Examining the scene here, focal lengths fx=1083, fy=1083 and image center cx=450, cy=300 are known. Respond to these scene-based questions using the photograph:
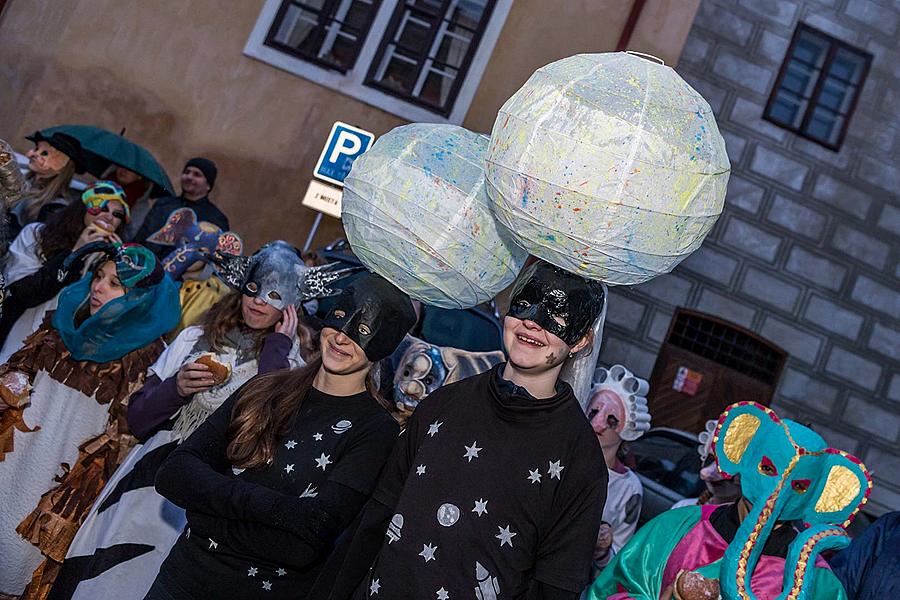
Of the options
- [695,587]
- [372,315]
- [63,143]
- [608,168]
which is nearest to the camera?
[608,168]

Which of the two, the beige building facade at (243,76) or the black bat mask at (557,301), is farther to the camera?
the beige building facade at (243,76)

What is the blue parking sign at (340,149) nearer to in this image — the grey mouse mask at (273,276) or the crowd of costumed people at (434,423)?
the crowd of costumed people at (434,423)

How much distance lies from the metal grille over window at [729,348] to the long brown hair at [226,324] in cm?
922

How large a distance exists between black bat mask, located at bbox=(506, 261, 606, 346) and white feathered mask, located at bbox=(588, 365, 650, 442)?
95.4 inches

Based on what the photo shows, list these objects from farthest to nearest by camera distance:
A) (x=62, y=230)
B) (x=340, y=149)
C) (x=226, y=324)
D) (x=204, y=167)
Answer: (x=340, y=149) → (x=204, y=167) → (x=62, y=230) → (x=226, y=324)

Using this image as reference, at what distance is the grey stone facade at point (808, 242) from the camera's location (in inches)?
507

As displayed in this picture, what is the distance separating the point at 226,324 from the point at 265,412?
1112 mm

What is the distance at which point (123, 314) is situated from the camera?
4793 mm

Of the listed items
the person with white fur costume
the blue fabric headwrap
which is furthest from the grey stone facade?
the blue fabric headwrap

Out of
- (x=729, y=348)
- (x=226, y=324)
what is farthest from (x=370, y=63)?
(x=226, y=324)

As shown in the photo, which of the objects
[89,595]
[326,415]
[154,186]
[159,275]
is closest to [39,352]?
[159,275]

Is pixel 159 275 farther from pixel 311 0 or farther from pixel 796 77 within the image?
pixel 796 77

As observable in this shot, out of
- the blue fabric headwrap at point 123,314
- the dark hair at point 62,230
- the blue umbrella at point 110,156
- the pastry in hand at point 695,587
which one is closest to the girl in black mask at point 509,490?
the pastry in hand at point 695,587

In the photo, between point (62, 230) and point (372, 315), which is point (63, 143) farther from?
point (372, 315)
